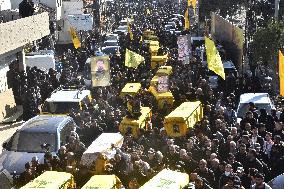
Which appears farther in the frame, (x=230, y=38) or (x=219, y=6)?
(x=219, y=6)

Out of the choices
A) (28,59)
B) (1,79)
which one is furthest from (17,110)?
(28,59)

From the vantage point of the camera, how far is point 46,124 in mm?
16266

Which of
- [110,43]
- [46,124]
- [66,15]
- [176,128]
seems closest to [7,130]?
[46,124]

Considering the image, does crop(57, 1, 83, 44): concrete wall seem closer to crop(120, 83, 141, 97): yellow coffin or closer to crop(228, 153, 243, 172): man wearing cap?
crop(120, 83, 141, 97): yellow coffin

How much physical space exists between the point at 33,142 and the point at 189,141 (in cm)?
425

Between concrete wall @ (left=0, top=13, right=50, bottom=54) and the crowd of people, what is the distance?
184cm

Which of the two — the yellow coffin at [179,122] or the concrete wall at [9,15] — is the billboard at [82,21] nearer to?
the concrete wall at [9,15]

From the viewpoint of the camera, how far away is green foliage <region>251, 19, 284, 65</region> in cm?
2586

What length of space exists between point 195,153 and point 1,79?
1410cm

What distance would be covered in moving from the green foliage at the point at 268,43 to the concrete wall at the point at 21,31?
1022 cm

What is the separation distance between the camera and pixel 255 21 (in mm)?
39500

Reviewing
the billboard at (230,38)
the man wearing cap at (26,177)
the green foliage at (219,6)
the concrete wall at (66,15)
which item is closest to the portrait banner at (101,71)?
the billboard at (230,38)

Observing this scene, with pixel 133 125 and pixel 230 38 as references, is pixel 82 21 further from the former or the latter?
pixel 133 125

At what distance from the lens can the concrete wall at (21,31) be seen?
2364 cm
